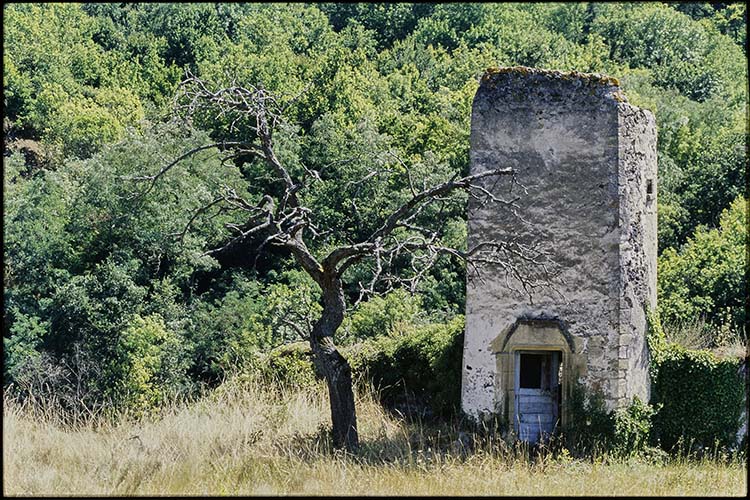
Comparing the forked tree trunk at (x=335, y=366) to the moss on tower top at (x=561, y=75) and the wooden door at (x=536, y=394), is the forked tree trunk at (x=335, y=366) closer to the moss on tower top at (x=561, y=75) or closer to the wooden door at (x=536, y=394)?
the wooden door at (x=536, y=394)

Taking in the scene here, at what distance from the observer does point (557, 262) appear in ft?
41.3

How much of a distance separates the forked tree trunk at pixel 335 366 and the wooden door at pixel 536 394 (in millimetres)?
2318

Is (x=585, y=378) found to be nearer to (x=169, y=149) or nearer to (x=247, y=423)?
(x=247, y=423)

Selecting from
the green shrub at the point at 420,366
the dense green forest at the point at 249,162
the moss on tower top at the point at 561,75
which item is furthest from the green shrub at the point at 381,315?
the moss on tower top at the point at 561,75

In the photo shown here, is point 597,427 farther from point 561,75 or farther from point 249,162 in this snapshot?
point 249,162

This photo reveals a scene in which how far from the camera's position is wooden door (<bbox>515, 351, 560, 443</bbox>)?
12773 mm

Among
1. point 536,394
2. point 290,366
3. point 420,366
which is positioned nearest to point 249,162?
point 290,366

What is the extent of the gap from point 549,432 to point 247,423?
3.73 m

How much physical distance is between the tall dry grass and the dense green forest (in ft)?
4.39

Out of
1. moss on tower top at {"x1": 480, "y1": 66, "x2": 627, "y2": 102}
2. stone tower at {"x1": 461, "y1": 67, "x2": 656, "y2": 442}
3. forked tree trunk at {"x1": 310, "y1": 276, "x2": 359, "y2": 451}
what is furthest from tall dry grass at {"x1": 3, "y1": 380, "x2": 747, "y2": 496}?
moss on tower top at {"x1": 480, "y1": 66, "x2": 627, "y2": 102}

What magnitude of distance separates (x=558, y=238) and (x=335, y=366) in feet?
10.7

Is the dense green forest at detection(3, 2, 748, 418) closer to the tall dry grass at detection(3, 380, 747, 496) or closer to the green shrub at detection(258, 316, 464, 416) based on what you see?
the green shrub at detection(258, 316, 464, 416)

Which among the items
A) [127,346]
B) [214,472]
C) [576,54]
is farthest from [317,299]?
[576,54]

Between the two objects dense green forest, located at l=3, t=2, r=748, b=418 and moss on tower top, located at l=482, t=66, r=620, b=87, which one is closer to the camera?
moss on tower top, located at l=482, t=66, r=620, b=87
